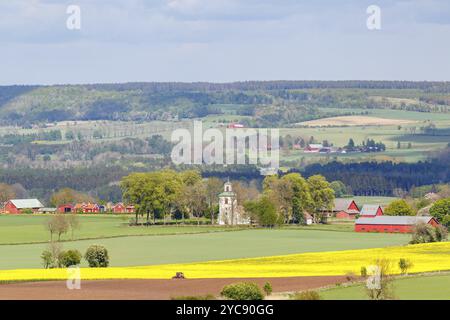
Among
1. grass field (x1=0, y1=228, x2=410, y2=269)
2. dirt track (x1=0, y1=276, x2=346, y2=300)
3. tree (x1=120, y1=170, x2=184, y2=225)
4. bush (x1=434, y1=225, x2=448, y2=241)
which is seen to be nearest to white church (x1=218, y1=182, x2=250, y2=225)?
tree (x1=120, y1=170, x2=184, y2=225)

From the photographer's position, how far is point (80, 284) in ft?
235

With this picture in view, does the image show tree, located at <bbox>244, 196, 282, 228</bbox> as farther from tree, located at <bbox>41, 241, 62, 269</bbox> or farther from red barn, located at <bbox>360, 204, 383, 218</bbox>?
tree, located at <bbox>41, 241, 62, 269</bbox>

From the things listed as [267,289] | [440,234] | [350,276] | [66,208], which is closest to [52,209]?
[66,208]

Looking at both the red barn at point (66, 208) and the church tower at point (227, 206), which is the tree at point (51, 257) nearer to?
the church tower at point (227, 206)

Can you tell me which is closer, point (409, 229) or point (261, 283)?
point (261, 283)

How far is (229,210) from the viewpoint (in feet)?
498

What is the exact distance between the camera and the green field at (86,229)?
4815 inches

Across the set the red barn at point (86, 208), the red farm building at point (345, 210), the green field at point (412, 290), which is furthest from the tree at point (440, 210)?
the green field at point (412, 290)

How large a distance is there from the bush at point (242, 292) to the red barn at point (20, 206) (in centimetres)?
11995

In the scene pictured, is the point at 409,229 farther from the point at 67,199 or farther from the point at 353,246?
the point at 67,199

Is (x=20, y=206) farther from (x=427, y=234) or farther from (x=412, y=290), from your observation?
(x=412, y=290)
